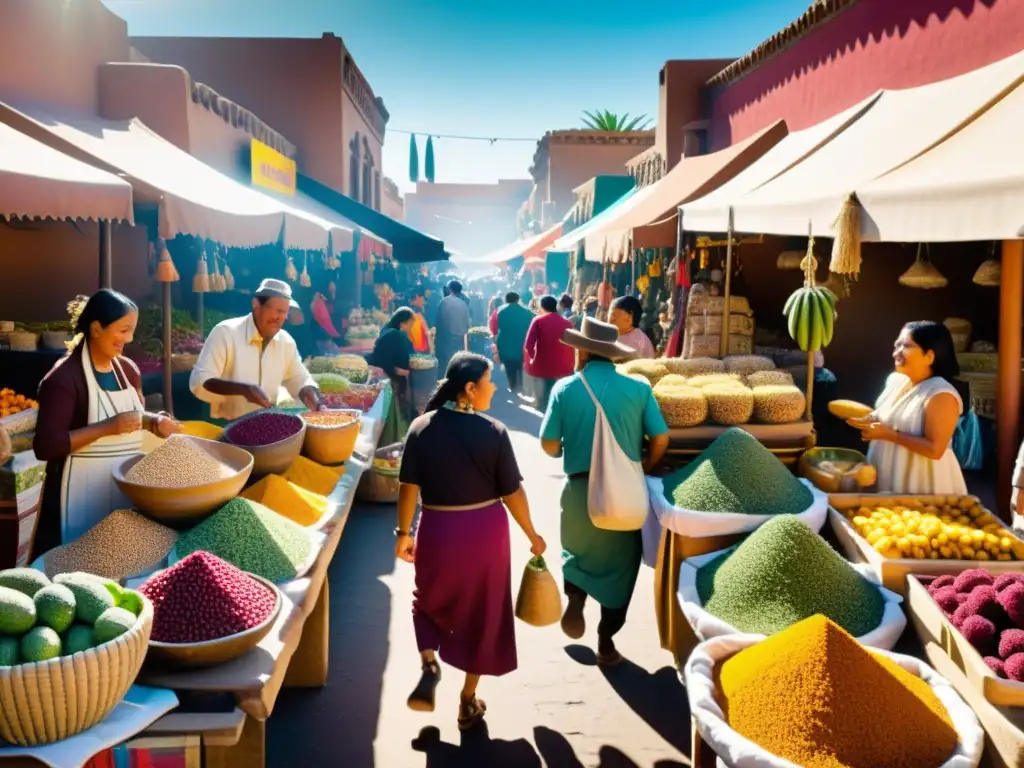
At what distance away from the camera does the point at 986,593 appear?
2.95 meters

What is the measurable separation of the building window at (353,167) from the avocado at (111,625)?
19223 mm

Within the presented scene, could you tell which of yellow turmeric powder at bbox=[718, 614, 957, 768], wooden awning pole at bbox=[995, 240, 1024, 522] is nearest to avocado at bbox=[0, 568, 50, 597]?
yellow turmeric powder at bbox=[718, 614, 957, 768]

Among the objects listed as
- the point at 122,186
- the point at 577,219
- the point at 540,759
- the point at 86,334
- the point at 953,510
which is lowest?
the point at 540,759

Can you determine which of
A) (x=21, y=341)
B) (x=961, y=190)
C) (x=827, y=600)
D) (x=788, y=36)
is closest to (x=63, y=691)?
(x=827, y=600)

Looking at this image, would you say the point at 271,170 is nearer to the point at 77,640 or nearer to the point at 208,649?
the point at 208,649

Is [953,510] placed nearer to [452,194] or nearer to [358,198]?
[358,198]

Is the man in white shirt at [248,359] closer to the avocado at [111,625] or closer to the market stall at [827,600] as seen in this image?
the market stall at [827,600]

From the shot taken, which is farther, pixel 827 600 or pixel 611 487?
pixel 611 487

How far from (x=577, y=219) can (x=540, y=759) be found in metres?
18.9

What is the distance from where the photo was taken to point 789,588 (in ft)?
10.7

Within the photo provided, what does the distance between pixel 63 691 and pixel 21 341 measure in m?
5.37

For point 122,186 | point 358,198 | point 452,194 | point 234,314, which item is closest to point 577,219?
point 358,198

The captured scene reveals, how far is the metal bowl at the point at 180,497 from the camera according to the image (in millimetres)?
3264

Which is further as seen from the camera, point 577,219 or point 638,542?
point 577,219
